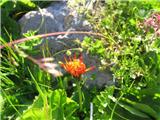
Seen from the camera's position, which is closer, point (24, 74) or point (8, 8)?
point (24, 74)

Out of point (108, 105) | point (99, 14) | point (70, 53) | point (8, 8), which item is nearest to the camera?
point (108, 105)

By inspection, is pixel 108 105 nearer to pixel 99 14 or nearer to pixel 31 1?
pixel 99 14

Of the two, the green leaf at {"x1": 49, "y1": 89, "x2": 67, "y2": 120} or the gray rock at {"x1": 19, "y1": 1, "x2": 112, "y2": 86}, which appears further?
the gray rock at {"x1": 19, "y1": 1, "x2": 112, "y2": 86}

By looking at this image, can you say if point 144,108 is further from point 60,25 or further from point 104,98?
Result: point 60,25

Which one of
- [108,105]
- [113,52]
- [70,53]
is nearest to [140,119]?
[108,105]

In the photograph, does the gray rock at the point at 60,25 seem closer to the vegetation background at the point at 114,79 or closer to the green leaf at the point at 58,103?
the vegetation background at the point at 114,79

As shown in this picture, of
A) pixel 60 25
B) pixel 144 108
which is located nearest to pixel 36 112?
pixel 144 108

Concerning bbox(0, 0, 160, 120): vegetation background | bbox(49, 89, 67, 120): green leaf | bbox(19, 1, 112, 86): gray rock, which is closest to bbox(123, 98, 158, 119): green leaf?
bbox(0, 0, 160, 120): vegetation background

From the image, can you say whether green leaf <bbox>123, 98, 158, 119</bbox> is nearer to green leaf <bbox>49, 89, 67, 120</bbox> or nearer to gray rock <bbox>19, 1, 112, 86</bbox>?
gray rock <bbox>19, 1, 112, 86</bbox>
